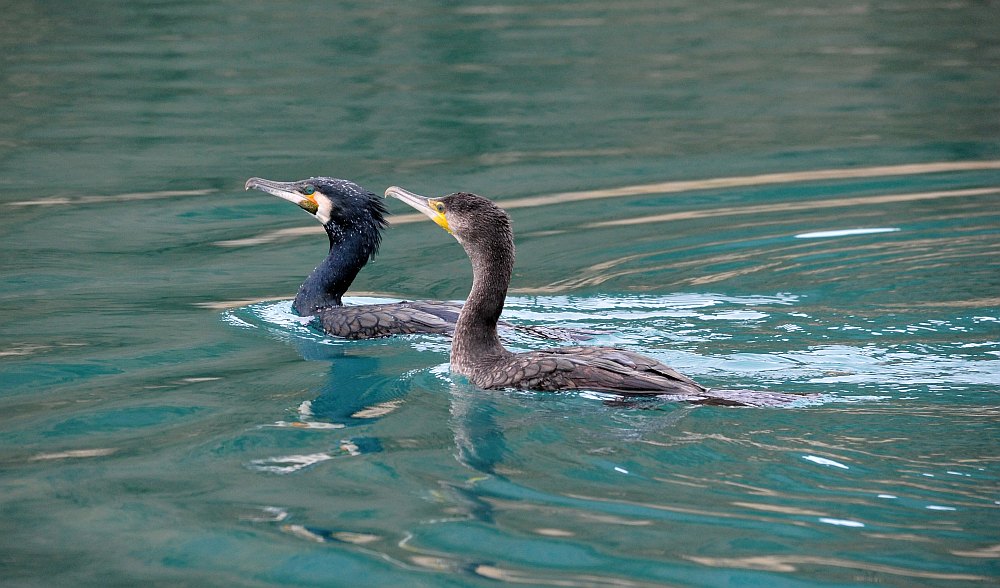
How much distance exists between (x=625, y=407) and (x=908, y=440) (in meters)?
1.39

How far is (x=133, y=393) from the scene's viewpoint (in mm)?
7492

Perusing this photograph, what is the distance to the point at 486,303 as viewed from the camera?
7625 millimetres

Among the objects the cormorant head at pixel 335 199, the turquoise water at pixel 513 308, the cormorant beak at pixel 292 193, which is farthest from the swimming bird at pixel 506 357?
the cormorant beak at pixel 292 193

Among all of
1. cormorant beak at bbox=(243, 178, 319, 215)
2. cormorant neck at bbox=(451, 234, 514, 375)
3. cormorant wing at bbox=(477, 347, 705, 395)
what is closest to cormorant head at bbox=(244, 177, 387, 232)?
cormorant beak at bbox=(243, 178, 319, 215)

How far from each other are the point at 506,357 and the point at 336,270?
2110 mm

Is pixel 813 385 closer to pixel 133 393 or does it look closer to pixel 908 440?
pixel 908 440

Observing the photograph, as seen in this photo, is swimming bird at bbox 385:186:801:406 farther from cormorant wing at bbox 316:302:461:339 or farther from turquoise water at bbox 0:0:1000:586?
cormorant wing at bbox 316:302:461:339

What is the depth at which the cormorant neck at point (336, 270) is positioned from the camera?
360 inches

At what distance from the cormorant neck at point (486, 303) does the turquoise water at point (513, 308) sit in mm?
271

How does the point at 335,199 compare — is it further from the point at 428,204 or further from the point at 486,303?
the point at 486,303

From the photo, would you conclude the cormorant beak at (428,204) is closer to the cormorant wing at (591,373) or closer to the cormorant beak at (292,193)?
the cormorant wing at (591,373)

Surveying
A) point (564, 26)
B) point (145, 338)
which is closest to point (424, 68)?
point (564, 26)

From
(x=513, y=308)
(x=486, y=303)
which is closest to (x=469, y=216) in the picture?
(x=486, y=303)

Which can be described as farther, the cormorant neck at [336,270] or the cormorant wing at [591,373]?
the cormorant neck at [336,270]
